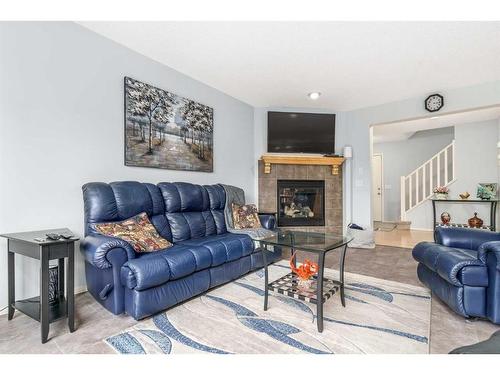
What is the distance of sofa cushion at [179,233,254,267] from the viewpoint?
8.22 ft

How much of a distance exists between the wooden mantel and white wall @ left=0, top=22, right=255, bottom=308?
6.83 ft

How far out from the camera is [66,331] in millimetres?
1826

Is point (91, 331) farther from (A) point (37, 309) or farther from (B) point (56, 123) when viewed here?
(B) point (56, 123)

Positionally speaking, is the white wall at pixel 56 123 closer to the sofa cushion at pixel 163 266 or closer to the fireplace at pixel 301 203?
the sofa cushion at pixel 163 266

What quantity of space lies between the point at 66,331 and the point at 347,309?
1.99 m

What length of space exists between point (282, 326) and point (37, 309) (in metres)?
1.63

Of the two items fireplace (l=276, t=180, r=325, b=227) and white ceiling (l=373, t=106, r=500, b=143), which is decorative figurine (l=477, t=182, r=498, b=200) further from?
fireplace (l=276, t=180, r=325, b=227)

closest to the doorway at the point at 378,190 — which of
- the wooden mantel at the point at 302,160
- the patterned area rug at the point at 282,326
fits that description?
the wooden mantel at the point at 302,160

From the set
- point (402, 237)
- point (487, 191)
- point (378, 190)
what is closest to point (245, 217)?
point (402, 237)

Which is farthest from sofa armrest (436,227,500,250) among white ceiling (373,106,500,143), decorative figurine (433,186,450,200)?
decorative figurine (433,186,450,200)

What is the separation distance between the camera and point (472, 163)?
5.59 m

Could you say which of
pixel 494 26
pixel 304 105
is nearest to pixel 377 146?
pixel 304 105
